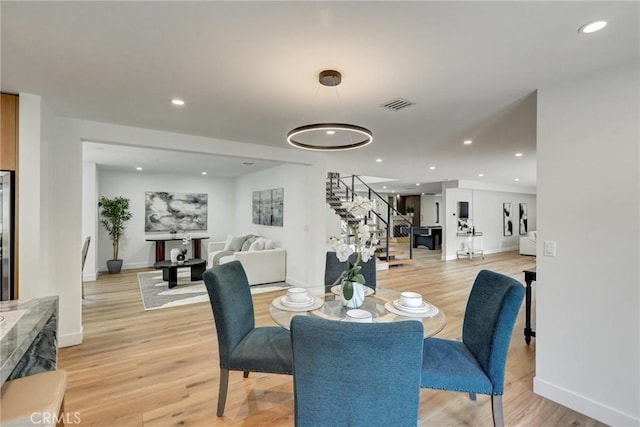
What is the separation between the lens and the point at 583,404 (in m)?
2.12

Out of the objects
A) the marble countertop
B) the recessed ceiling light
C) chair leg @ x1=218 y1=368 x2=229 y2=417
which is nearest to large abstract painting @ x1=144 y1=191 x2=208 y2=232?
the marble countertop

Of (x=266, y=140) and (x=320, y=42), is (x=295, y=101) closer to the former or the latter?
(x=320, y=42)

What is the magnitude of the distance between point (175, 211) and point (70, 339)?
5.13 m

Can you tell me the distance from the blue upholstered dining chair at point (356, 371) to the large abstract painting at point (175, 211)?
7718mm

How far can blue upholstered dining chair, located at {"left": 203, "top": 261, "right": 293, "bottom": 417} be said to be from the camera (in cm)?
192

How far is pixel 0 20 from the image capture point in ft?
5.39

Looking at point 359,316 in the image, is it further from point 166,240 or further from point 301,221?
point 166,240

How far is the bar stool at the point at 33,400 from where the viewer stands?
1.15 metres

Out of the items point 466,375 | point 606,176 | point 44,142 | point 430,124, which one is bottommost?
point 466,375

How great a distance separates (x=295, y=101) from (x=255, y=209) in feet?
16.4

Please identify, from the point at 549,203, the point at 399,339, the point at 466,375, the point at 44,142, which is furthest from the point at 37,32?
the point at 549,203

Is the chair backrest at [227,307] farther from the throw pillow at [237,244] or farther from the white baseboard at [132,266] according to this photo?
the white baseboard at [132,266]

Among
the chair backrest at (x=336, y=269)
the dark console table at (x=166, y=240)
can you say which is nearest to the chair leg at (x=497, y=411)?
the chair backrest at (x=336, y=269)

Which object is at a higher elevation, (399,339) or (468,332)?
(399,339)
